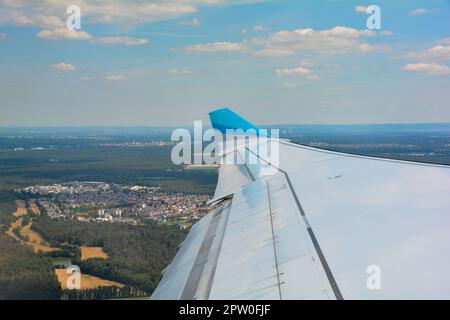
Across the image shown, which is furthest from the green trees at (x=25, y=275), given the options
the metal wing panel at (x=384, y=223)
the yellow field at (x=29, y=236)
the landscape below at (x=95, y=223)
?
the metal wing panel at (x=384, y=223)

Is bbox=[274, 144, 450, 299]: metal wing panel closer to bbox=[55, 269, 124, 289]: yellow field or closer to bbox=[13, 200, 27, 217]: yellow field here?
bbox=[55, 269, 124, 289]: yellow field

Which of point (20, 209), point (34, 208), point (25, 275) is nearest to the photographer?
point (25, 275)

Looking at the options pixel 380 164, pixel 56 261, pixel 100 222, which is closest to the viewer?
pixel 380 164

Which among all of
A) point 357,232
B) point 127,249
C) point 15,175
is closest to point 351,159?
point 357,232

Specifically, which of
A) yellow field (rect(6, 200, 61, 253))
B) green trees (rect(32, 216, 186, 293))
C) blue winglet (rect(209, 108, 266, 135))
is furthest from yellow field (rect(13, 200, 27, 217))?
blue winglet (rect(209, 108, 266, 135))

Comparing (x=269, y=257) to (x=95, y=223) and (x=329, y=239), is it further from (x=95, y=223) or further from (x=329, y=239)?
(x=95, y=223)

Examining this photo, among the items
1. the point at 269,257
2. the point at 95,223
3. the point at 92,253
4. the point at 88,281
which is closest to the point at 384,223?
the point at 269,257
